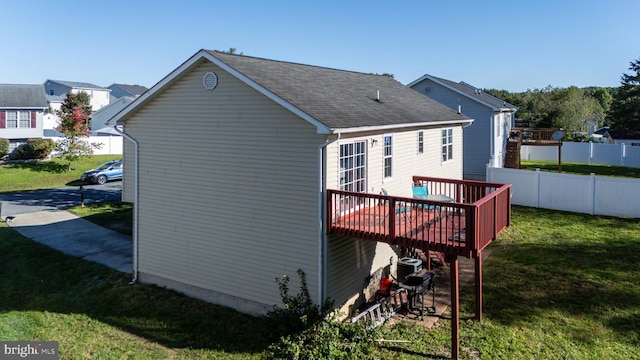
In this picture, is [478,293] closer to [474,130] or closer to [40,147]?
[474,130]

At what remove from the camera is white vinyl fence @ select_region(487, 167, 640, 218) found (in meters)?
19.0

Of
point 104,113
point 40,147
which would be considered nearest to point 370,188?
point 40,147

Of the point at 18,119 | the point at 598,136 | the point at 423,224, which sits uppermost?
the point at 598,136

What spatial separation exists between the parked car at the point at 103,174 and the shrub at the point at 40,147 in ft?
19.1

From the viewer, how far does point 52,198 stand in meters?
25.4

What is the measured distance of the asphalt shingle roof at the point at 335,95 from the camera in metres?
10.3

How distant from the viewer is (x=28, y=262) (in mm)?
14727

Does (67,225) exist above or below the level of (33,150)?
below

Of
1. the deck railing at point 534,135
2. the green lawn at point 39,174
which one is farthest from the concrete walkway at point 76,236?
the deck railing at point 534,135

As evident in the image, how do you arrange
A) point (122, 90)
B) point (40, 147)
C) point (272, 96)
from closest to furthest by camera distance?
1. point (272, 96)
2. point (40, 147)
3. point (122, 90)

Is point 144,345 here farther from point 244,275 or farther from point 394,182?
point 394,182

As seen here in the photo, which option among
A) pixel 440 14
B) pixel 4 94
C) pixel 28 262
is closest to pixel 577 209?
pixel 440 14

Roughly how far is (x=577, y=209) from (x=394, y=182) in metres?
11.9

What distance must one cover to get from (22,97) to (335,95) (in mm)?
36013
